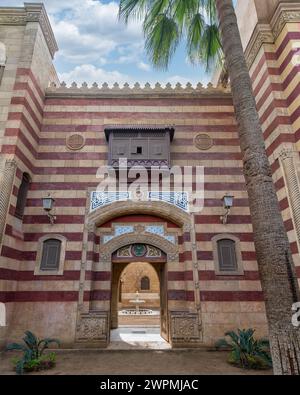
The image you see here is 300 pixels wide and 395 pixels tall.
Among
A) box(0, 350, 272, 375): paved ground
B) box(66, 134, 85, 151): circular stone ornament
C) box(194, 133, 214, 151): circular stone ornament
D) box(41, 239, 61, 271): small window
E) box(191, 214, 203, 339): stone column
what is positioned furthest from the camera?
box(194, 133, 214, 151): circular stone ornament

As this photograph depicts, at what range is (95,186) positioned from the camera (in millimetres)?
8672

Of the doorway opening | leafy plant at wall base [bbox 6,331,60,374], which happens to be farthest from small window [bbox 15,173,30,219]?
the doorway opening

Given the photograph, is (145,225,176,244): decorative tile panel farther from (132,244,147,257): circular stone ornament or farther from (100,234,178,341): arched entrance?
(132,244,147,257): circular stone ornament

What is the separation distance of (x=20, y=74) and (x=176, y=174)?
20.2 feet

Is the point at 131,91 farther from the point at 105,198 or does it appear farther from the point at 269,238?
the point at 269,238

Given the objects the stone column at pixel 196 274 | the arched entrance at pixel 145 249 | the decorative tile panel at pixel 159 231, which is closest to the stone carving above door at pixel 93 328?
the arched entrance at pixel 145 249

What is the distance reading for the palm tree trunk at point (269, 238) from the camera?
3.38 m

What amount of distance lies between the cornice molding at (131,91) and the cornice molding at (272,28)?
1.54 meters

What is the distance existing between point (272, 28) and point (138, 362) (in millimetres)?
10719

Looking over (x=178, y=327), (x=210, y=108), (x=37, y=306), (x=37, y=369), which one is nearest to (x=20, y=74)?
(x=210, y=108)

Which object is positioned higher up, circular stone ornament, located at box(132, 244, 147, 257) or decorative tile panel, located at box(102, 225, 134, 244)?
decorative tile panel, located at box(102, 225, 134, 244)

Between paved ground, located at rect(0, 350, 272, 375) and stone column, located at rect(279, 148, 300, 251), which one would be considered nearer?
paved ground, located at rect(0, 350, 272, 375)

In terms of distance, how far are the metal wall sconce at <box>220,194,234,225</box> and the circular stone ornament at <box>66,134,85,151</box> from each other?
17.4 feet

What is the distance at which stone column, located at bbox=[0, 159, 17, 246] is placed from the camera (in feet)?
22.7
